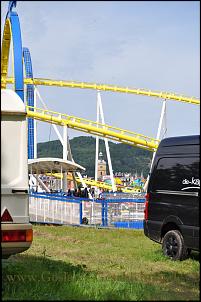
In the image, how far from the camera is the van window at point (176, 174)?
33.9 feet

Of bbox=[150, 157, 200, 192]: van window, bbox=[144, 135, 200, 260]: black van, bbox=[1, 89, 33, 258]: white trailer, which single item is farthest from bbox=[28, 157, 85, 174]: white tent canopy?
bbox=[1, 89, 33, 258]: white trailer

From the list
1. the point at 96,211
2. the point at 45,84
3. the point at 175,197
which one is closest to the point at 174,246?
the point at 175,197

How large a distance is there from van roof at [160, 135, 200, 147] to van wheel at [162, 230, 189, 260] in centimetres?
177

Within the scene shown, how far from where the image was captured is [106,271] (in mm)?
9453

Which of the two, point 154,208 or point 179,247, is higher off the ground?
point 154,208

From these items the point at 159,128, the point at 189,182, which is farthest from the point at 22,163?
the point at 159,128

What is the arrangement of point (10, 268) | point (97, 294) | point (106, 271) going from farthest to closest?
point (106, 271) → point (10, 268) → point (97, 294)

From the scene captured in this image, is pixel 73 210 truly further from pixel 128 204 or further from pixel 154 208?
pixel 154 208

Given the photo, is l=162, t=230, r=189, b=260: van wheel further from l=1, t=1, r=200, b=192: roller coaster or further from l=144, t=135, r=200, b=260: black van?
l=1, t=1, r=200, b=192: roller coaster

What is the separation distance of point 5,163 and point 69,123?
39.8 m

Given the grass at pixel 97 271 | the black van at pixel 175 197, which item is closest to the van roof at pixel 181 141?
the black van at pixel 175 197

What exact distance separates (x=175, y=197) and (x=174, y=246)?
102 centimetres

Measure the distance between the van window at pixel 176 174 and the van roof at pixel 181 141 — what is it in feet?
0.98

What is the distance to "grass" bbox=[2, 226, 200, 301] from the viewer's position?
21.3 ft
